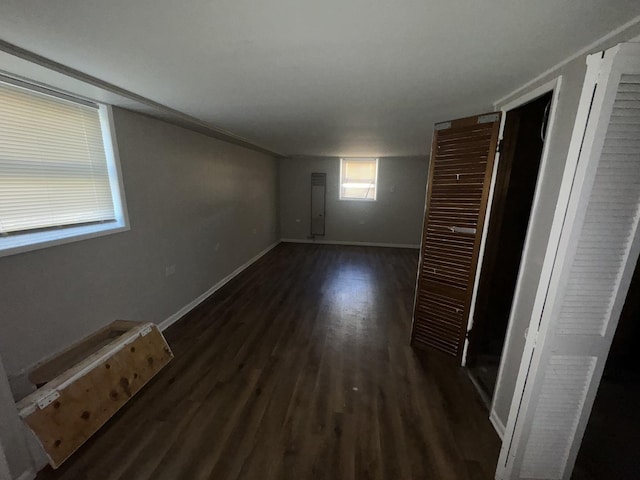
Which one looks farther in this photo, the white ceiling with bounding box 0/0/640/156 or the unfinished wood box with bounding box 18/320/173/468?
the unfinished wood box with bounding box 18/320/173/468

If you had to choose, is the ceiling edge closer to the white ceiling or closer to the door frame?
the white ceiling

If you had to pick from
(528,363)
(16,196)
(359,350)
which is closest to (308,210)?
(359,350)

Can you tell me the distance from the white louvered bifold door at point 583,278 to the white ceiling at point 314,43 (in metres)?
0.35

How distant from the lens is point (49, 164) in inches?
68.9

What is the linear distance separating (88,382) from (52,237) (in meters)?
1.02

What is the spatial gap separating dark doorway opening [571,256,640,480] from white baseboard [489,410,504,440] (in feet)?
1.14

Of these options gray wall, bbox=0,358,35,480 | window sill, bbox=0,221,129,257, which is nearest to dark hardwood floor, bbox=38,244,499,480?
gray wall, bbox=0,358,35,480

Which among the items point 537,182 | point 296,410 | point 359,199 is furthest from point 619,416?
point 359,199

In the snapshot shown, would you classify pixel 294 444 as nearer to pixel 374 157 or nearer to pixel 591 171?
pixel 591 171

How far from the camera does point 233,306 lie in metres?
3.29

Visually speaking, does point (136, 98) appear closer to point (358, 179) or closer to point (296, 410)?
point (296, 410)

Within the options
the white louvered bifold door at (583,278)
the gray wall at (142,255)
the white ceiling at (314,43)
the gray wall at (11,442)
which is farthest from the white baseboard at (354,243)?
the gray wall at (11,442)

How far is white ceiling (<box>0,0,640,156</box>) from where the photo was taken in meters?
0.93

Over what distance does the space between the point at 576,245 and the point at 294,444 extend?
1809 millimetres
